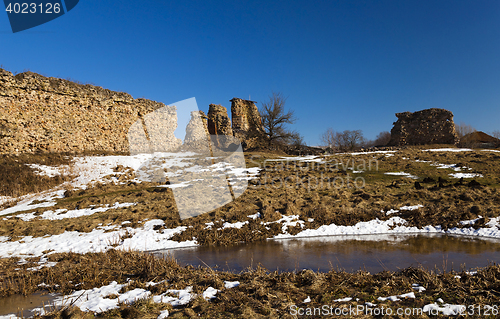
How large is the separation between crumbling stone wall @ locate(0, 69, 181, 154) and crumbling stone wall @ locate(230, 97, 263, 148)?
10563mm

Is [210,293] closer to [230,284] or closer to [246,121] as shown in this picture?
[230,284]

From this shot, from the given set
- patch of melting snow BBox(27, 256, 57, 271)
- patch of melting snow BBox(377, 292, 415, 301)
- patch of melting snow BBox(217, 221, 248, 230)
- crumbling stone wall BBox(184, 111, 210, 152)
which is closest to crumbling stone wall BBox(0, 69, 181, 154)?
crumbling stone wall BBox(184, 111, 210, 152)

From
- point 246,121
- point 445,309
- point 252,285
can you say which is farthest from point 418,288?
point 246,121

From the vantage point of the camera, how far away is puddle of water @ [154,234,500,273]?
6.19 metres

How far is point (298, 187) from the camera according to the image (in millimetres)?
13930

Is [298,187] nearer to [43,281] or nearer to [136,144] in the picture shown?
[43,281]

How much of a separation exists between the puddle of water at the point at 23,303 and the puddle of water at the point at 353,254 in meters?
2.97

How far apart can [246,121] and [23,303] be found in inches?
1240

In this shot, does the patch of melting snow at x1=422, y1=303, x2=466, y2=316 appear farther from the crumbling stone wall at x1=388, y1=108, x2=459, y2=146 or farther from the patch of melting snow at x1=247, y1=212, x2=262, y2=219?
the crumbling stone wall at x1=388, y1=108, x2=459, y2=146

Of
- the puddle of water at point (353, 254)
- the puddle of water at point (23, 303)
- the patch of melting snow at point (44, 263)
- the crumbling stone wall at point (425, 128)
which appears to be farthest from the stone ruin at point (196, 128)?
the puddle of water at point (23, 303)

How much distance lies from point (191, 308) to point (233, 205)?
745 centimetres

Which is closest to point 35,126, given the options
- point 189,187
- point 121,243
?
point 189,187

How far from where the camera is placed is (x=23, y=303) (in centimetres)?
471

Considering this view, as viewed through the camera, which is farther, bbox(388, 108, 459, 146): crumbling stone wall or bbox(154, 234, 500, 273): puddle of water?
bbox(388, 108, 459, 146): crumbling stone wall
